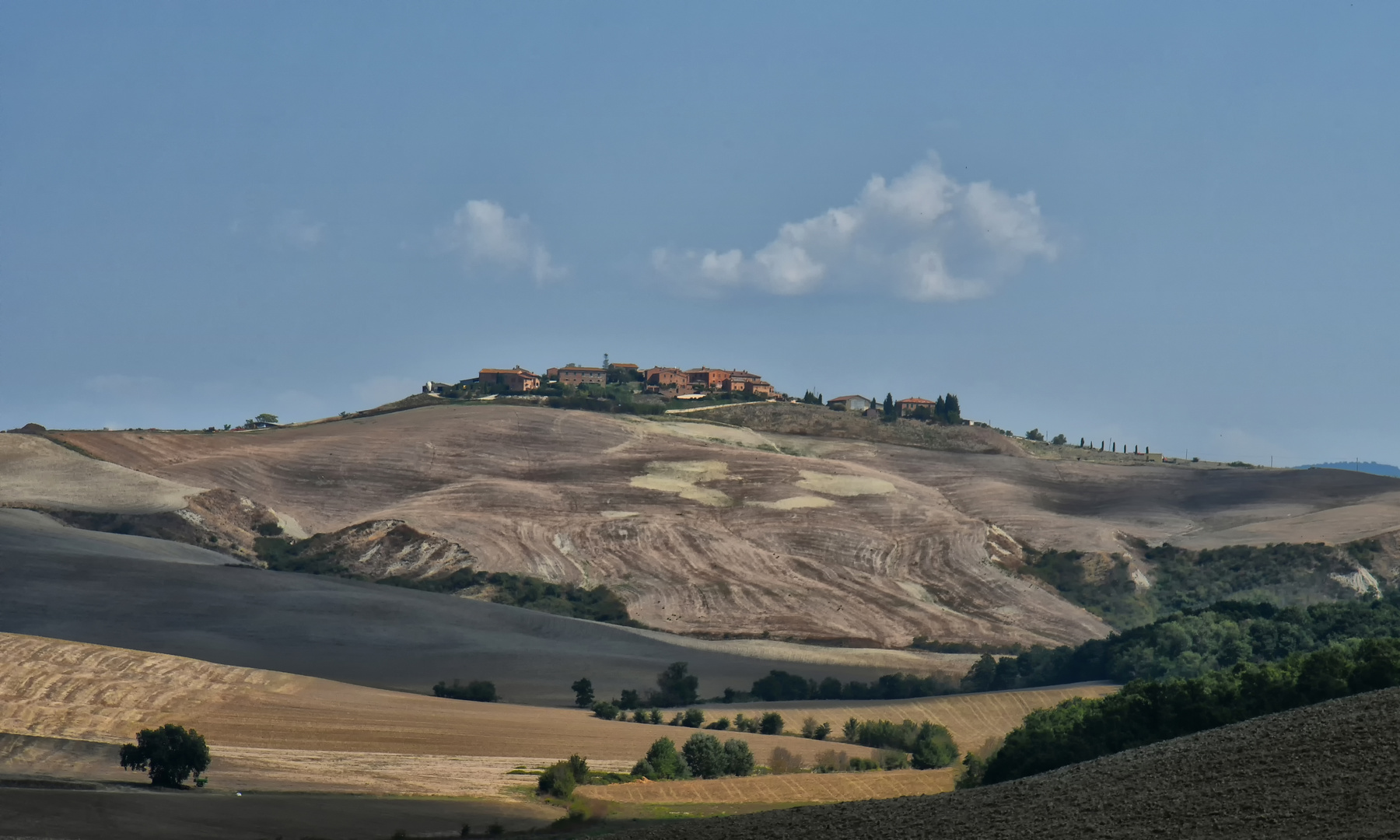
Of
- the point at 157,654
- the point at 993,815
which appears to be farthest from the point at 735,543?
the point at 993,815

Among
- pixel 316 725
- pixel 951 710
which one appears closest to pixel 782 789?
pixel 316 725

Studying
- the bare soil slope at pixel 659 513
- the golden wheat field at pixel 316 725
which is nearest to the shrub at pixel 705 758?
the golden wheat field at pixel 316 725

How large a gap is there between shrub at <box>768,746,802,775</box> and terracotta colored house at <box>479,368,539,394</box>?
125162mm

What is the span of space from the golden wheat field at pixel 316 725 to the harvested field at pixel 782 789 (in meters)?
0.31

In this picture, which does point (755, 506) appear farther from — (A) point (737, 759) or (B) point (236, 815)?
(B) point (236, 815)

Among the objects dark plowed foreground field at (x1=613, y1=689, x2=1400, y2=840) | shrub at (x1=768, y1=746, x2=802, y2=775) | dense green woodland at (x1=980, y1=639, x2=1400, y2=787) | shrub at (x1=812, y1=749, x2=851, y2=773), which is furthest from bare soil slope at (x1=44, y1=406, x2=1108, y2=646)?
dark plowed foreground field at (x1=613, y1=689, x2=1400, y2=840)

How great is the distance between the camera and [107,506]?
11831cm

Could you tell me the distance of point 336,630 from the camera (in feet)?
303

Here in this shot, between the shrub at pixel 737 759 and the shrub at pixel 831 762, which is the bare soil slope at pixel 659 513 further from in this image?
the shrub at pixel 737 759

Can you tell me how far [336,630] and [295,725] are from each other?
2664 centimetres

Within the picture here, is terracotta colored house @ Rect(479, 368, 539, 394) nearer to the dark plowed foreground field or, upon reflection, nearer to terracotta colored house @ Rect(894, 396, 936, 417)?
terracotta colored house @ Rect(894, 396, 936, 417)

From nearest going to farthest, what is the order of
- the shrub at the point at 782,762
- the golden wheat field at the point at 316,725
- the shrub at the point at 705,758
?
the golden wheat field at the point at 316,725
the shrub at the point at 705,758
the shrub at the point at 782,762

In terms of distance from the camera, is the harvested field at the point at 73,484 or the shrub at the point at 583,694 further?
the harvested field at the point at 73,484

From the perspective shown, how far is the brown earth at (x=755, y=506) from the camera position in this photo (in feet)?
380
